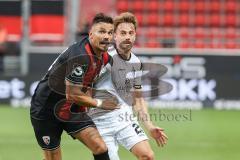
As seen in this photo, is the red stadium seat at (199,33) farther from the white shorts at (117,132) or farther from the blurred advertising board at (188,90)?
the white shorts at (117,132)

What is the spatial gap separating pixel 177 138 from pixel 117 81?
16.8ft

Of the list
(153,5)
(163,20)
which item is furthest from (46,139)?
(153,5)

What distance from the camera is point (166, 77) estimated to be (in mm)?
17297

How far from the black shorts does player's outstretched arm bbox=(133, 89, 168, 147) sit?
2.13 feet

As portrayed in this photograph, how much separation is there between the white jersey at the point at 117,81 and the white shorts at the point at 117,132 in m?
0.08

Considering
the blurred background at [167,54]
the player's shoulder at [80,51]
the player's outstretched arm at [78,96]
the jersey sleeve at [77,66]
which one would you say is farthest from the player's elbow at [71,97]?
the blurred background at [167,54]

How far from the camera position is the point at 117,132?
8656 millimetres

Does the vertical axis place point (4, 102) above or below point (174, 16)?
below

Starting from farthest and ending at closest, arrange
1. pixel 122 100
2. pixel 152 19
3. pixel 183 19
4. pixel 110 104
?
pixel 152 19
pixel 183 19
pixel 122 100
pixel 110 104

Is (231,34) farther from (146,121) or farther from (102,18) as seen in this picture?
(102,18)

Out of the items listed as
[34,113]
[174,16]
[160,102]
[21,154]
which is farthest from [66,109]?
Answer: [174,16]

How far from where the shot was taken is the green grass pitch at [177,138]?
464 inches

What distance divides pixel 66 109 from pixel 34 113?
0.38m

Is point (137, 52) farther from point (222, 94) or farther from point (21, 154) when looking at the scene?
point (21, 154)
